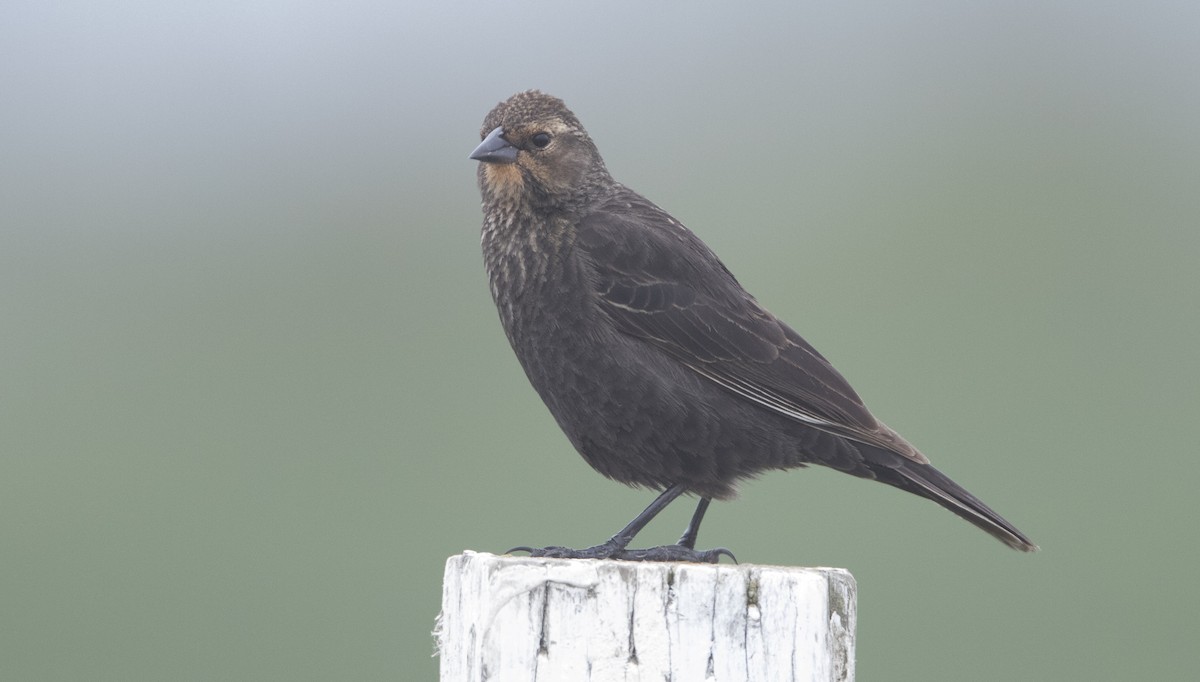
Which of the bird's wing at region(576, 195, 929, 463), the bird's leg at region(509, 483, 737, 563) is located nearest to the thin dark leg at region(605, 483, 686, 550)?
the bird's leg at region(509, 483, 737, 563)

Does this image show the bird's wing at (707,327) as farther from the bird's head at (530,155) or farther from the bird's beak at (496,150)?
the bird's beak at (496,150)

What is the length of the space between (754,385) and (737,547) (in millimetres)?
4394

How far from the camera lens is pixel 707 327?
433 centimetres

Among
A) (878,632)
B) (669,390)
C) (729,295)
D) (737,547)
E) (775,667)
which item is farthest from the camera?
(737,547)

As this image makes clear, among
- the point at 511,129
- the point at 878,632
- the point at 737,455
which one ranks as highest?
the point at 511,129

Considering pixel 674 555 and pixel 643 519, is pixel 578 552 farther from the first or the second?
pixel 643 519

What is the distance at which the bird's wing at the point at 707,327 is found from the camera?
166 inches

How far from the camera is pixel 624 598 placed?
8.43ft

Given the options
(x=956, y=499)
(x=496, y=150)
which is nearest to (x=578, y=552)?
(x=956, y=499)

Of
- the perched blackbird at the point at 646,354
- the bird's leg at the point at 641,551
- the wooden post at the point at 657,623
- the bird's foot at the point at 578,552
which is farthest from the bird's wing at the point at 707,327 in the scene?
the wooden post at the point at 657,623

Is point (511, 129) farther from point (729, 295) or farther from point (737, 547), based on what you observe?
point (737, 547)

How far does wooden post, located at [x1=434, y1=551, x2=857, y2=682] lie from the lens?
8.32ft

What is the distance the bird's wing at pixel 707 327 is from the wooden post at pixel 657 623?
161cm

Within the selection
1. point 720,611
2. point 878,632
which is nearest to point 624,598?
point 720,611
